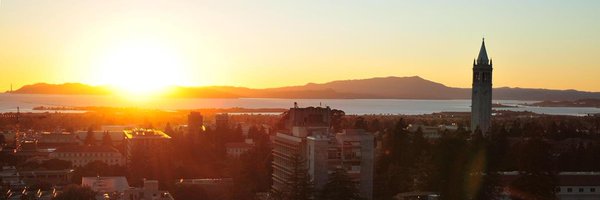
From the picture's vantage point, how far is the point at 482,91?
135ft

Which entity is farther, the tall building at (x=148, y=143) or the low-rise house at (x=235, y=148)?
the low-rise house at (x=235, y=148)

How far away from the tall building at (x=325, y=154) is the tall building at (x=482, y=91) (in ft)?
70.3

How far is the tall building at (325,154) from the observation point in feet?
60.6

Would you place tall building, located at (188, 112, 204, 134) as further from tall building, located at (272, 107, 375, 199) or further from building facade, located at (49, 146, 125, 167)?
tall building, located at (272, 107, 375, 199)

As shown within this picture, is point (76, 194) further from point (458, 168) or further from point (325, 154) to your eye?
point (458, 168)

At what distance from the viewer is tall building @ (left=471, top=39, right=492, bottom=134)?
40.5 meters

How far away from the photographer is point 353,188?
16.9 m

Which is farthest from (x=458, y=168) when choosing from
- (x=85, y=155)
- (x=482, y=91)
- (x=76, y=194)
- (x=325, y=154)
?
(x=85, y=155)

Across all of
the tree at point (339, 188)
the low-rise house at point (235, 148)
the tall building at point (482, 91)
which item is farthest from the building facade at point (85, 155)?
the tree at point (339, 188)

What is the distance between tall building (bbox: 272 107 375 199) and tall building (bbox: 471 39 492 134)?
70.3 feet

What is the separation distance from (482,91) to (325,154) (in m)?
24.6

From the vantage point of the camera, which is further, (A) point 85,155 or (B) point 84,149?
(B) point 84,149

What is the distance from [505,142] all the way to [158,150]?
1547cm

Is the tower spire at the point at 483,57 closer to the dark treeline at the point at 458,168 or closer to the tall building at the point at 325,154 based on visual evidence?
the dark treeline at the point at 458,168
